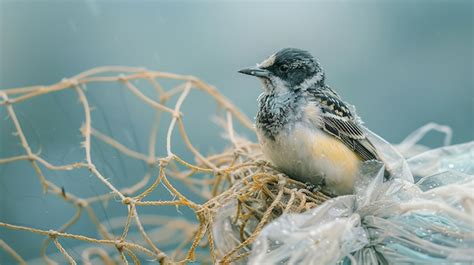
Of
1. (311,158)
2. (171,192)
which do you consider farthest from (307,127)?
(171,192)

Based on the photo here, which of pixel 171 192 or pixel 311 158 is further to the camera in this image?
pixel 311 158

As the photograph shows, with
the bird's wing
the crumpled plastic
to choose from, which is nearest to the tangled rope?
the crumpled plastic

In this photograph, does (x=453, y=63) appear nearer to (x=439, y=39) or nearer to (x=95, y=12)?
(x=439, y=39)

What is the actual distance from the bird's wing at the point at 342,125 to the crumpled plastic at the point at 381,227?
508 millimetres

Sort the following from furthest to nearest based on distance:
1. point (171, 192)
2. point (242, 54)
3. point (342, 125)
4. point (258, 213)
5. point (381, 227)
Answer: point (242, 54)
point (342, 125)
point (258, 213)
point (171, 192)
point (381, 227)

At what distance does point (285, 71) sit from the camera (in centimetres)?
279

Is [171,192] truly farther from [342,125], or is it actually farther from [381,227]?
[342,125]

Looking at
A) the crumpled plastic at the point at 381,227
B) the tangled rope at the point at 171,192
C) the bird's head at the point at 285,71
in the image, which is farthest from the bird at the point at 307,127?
the crumpled plastic at the point at 381,227

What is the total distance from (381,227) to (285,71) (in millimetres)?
999

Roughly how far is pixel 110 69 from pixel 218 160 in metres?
0.55

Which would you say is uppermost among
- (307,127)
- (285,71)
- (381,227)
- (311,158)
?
(285,71)

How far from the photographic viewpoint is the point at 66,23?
4785mm

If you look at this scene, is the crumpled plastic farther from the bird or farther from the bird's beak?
the bird's beak

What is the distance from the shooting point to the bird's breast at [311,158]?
2.55 meters
